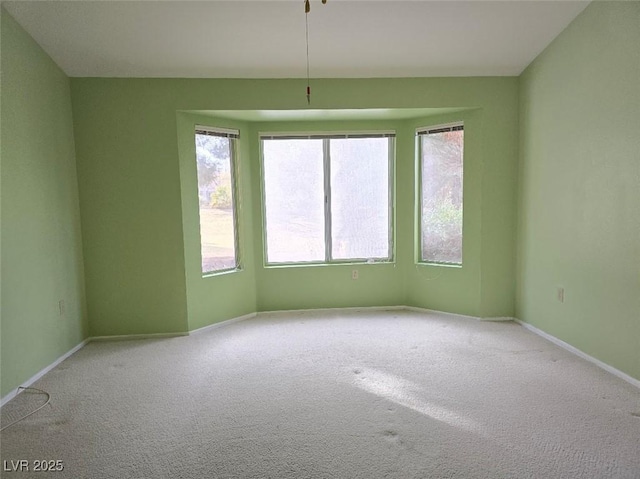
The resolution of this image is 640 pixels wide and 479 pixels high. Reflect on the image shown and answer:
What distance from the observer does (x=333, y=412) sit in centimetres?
213

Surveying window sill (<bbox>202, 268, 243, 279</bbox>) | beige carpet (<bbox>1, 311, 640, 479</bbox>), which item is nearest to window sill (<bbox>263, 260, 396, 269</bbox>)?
window sill (<bbox>202, 268, 243, 279</bbox>)

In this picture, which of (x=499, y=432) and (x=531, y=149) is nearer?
(x=499, y=432)

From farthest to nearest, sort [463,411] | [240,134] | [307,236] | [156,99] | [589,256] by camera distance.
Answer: [307,236] < [240,134] < [156,99] < [589,256] < [463,411]

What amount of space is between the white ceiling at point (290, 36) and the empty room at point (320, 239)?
2cm

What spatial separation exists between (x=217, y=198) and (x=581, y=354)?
3354mm

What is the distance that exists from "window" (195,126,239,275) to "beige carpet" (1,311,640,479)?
0.91m

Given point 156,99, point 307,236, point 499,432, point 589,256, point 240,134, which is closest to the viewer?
point 499,432

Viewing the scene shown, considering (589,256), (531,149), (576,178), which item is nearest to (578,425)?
(589,256)

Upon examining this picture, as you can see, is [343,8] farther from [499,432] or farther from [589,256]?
[499,432]

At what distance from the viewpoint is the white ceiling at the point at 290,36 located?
2658mm

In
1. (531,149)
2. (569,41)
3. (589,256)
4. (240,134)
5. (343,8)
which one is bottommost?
(589,256)

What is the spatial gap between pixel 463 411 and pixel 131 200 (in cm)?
305

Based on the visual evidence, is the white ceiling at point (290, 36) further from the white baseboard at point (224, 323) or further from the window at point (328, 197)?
the white baseboard at point (224, 323)

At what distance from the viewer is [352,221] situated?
13.5 ft
